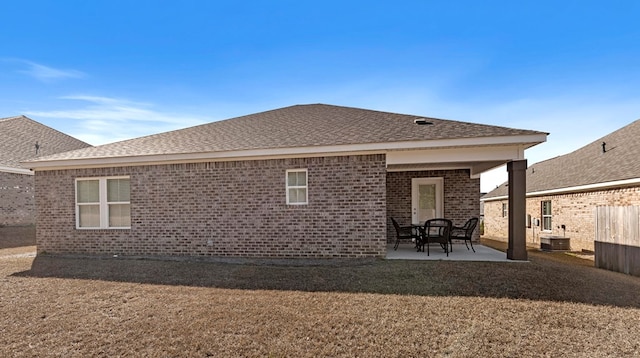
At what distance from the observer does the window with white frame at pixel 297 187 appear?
9.16 m

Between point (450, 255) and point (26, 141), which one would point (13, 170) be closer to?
point (26, 141)

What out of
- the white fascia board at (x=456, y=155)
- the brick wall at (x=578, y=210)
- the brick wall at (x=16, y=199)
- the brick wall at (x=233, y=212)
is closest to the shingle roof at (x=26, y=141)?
the brick wall at (x=16, y=199)

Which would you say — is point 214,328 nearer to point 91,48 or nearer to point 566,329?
point 566,329

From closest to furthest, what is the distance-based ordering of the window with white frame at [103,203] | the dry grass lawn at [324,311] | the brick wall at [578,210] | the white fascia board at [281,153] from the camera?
1. the dry grass lawn at [324,311]
2. the white fascia board at [281,153]
3. the window with white frame at [103,203]
4. the brick wall at [578,210]

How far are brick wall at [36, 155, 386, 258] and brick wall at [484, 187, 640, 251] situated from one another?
9.13 m

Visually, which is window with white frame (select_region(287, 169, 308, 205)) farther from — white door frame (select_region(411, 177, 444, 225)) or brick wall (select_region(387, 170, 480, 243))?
white door frame (select_region(411, 177, 444, 225))

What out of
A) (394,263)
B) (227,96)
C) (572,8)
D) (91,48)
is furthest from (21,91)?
(572,8)

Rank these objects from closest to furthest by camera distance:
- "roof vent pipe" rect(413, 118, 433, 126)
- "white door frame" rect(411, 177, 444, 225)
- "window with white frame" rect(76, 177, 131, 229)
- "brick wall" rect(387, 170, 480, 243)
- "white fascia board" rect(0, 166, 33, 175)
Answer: "roof vent pipe" rect(413, 118, 433, 126), "window with white frame" rect(76, 177, 131, 229), "brick wall" rect(387, 170, 480, 243), "white door frame" rect(411, 177, 444, 225), "white fascia board" rect(0, 166, 33, 175)

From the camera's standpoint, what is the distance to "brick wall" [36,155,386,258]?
28.9ft

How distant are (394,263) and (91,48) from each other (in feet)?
37.9

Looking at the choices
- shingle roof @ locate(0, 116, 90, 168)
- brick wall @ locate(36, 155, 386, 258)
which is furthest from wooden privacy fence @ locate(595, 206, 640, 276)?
shingle roof @ locate(0, 116, 90, 168)

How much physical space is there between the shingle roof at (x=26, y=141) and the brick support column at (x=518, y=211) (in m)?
20.7

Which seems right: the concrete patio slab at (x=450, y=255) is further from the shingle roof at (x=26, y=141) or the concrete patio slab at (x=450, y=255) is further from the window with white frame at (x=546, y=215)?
the shingle roof at (x=26, y=141)

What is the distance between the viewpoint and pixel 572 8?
29.2ft
